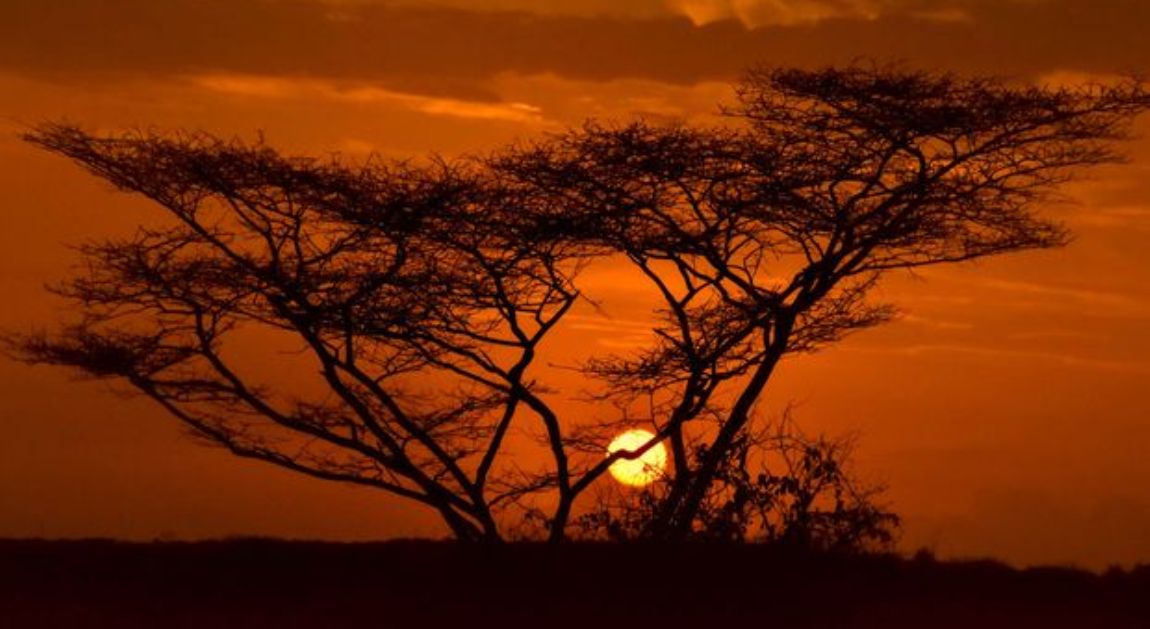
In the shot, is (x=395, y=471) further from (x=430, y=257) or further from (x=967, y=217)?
(x=967, y=217)

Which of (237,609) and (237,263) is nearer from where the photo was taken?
(237,609)

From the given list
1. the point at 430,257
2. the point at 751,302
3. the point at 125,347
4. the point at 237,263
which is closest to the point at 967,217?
the point at 751,302

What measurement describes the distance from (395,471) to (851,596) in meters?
6.25

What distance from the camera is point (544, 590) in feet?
42.2

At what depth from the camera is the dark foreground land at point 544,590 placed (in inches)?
480

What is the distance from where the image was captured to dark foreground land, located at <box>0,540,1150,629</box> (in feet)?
40.0

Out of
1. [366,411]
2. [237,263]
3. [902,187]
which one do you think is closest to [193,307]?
[237,263]

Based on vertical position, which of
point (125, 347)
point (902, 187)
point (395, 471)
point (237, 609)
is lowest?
point (237, 609)

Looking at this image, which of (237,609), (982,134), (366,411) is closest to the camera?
(237,609)

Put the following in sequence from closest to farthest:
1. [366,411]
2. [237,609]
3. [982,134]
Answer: [237,609]
[982,134]
[366,411]

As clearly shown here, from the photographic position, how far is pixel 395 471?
1766 centimetres

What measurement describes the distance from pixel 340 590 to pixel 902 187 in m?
6.67

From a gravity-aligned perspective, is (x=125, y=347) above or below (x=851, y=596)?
above

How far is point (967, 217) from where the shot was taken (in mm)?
16844
